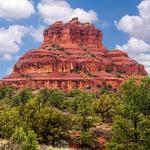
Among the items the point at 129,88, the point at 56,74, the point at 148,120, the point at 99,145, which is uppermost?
the point at 56,74

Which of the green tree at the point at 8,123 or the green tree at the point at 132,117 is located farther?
the green tree at the point at 8,123

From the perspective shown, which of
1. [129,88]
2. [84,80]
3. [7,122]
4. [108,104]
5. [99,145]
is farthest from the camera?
[84,80]

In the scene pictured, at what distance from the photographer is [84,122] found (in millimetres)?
69438

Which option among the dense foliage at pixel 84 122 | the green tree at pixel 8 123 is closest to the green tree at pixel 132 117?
the dense foliage at pixel 84 122

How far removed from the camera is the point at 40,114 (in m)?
64.9

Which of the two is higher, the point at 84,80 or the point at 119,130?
the point at 84,80

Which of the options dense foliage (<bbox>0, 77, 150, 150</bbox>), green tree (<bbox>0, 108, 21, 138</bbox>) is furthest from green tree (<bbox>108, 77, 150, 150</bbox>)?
green tree (<bbox>0, 108, 21, 138</bbox>)

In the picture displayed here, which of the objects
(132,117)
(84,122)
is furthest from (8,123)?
(132,117)

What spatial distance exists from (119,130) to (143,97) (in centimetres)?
489

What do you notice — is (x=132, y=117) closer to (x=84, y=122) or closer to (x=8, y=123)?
(x=84, y=122)

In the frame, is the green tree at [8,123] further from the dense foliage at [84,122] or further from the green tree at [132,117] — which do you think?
the green tree at [132,117]

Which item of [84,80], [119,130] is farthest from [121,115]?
[84,80]

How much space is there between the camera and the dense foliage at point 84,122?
48.3 metres

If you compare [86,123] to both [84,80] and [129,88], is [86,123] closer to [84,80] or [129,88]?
[129,88]
